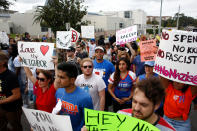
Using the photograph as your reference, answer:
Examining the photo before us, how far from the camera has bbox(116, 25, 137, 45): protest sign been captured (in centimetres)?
510

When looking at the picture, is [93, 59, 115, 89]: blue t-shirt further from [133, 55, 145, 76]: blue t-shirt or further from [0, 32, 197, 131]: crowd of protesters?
[133, 55, 145, 76]: blue t-shirt

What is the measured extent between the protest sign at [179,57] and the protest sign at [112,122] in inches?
50.4

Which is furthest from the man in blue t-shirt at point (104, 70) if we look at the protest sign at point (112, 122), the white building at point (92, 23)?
the white building at point (92, 23)

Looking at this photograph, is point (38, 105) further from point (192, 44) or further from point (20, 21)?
point (20, 21)

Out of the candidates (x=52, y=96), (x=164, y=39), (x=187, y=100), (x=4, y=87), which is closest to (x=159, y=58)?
(x=164, y=39)

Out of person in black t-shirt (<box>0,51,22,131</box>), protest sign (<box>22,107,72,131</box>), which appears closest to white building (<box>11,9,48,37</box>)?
person in black t-shirt (<box>0,51,22,131</box>)

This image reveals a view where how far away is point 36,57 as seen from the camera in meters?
3.13

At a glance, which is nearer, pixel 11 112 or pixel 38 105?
pixel 38 105

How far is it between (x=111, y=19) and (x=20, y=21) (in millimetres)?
27903

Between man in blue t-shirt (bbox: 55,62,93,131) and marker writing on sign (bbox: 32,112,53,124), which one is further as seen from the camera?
man in blue t-shirt (bbox: 55,62,93,131)

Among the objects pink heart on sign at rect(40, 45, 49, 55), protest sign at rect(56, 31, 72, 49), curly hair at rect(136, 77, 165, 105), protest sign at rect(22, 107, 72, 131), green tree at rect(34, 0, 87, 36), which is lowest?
protest sign at rect(22, 107, 72, 131)

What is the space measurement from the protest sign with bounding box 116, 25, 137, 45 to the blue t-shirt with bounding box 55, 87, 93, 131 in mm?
3428

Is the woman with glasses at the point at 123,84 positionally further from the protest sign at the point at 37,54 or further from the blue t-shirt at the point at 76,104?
the protest sign at the point at 37,54

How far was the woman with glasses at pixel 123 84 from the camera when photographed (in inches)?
127
